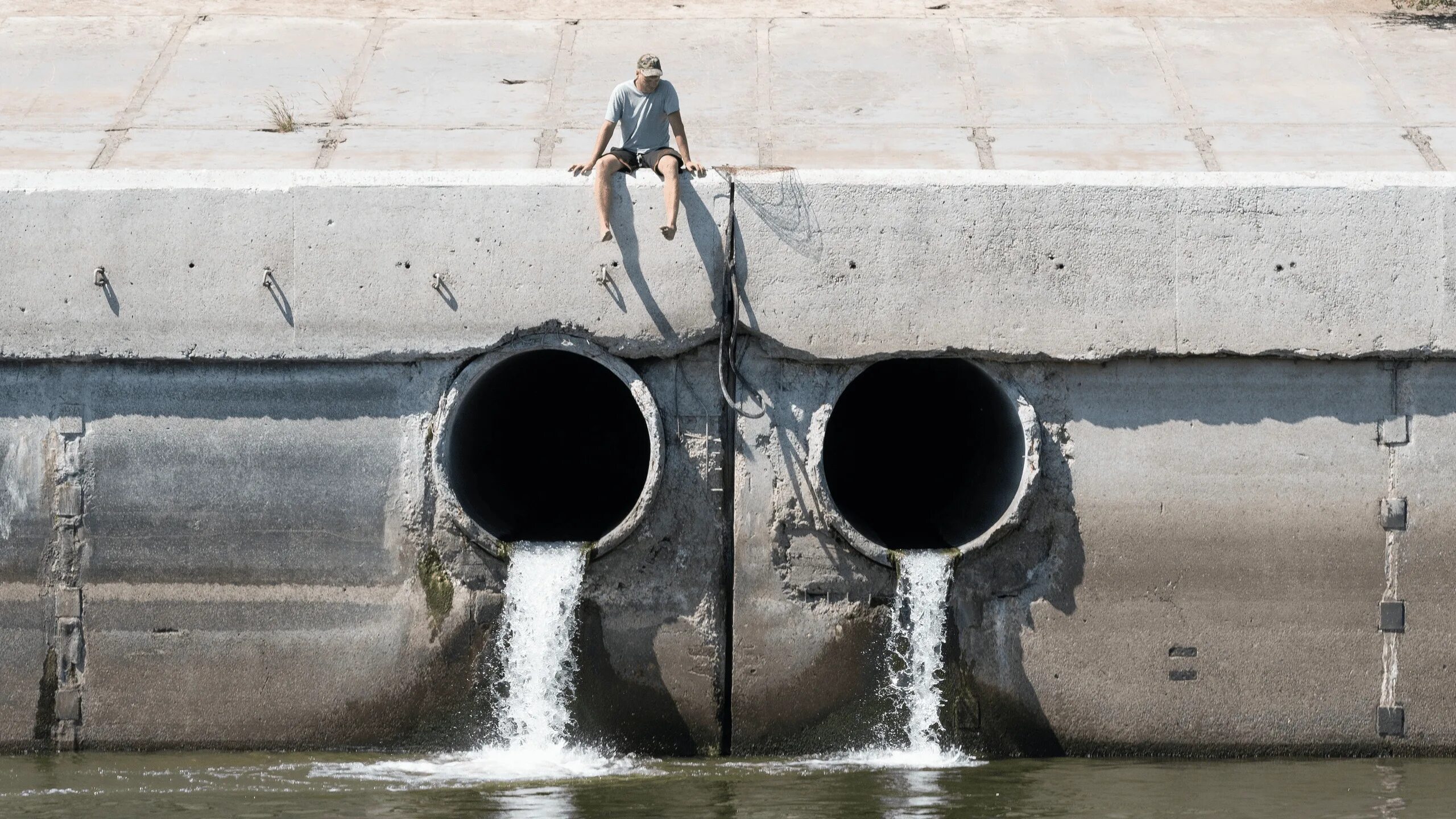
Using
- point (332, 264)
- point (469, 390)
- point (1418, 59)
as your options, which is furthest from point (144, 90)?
point (1418, 59)

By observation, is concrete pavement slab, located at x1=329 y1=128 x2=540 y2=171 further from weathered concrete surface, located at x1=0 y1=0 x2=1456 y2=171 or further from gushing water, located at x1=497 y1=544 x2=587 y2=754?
gushing water, located at x1=497 y1=544 x2=587 y2=754

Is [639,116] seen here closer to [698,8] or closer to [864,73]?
[864,73]

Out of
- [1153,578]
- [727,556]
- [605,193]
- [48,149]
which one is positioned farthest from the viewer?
[48,149]

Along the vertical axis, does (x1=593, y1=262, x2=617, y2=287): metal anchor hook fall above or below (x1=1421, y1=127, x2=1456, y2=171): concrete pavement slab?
below

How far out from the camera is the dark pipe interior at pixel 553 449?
8781mm

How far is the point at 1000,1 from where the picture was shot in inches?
446

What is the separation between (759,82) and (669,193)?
281 cm

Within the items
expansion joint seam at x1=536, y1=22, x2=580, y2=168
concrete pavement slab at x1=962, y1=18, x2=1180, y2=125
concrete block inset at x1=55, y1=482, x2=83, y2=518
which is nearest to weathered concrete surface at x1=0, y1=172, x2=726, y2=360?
concrete block inset at x1=55, y1=482, x2=83, y2=518

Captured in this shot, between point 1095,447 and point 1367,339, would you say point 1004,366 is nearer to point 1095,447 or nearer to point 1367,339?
point 1095,447

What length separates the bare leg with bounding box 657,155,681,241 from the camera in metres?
7.41

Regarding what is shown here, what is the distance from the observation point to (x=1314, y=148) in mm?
8945

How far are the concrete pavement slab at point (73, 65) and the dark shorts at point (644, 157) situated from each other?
3.50 meters

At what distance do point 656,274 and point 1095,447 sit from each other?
89.5 inches

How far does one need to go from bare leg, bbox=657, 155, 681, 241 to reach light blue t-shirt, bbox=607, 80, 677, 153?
0.22 metres
